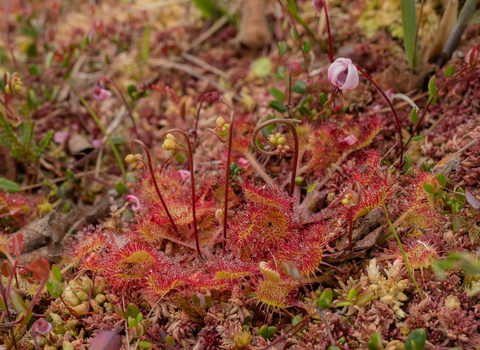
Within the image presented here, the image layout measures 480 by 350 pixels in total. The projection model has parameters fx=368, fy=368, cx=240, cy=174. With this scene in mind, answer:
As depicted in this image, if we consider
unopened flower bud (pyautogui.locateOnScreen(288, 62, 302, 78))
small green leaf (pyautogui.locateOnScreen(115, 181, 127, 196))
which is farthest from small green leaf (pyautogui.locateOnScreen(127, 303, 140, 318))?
unopened flower bud (pyautogui.locateOnScreen(288, 62, 302, 78))

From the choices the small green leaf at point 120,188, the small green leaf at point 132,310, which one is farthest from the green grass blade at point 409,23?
the small green leaf at point 132,310

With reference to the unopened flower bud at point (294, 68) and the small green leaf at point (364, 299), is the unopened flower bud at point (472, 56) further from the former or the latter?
the small green leaf at point (364, 299)

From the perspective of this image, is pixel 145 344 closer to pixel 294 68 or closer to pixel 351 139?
pixel 351 139

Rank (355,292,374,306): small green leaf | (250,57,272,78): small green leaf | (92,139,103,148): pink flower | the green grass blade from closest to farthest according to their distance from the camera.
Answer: (355,292,374,306): small green leaf, the green grass blade, (92,139,103,148): pink flower, (250,57,272,78): small green leaf

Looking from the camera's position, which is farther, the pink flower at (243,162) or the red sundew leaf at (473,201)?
the pink flower at (243,162)

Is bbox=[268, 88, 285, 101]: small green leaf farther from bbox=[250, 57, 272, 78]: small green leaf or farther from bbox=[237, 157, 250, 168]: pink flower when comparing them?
bbox=[250, 57, 272, 78]: small green leaf

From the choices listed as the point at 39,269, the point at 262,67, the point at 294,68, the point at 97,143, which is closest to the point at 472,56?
the point at 294,68
